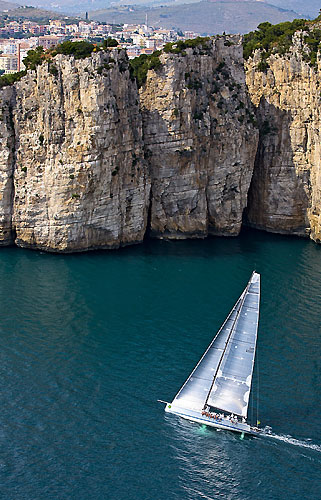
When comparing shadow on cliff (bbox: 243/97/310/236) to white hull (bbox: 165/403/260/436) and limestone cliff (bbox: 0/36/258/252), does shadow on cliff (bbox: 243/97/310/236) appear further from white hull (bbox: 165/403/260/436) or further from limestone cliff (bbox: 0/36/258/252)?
white hull (bbox: 165/403/260/436)

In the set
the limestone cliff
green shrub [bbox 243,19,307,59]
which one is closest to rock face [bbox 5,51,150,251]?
the limestone cliff

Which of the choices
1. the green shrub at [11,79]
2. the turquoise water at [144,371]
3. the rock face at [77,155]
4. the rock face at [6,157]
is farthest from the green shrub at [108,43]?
the turquoise water at [144,371]

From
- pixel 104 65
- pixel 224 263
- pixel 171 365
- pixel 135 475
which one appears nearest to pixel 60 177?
pixel 104 65

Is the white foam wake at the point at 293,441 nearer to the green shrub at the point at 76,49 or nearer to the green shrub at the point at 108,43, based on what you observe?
the green shrub at the point at 76,49

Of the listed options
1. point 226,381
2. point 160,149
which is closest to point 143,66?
point 160,149

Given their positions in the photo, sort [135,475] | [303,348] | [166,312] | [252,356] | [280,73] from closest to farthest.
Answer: [135,475] → [252,356] → [303,348] → [166,312] → [280,73]

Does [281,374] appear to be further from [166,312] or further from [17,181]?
[17,181]
